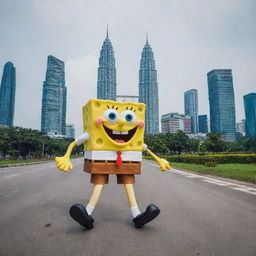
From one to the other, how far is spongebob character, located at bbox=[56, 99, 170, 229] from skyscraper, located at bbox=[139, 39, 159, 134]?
5228 inches

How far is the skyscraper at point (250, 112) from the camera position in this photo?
16701 cm

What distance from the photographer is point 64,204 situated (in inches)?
189

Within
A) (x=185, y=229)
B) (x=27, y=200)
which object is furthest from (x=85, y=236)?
(x=27, y=200)

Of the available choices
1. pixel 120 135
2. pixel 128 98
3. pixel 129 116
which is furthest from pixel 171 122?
pixel 129 116

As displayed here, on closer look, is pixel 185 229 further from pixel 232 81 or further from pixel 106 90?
pixel 232 81

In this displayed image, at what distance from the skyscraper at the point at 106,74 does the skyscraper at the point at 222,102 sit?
8229cm

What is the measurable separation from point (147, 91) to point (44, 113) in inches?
3020

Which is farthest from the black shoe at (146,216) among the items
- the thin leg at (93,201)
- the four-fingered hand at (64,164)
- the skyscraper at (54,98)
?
the skyscraper at (54,98)

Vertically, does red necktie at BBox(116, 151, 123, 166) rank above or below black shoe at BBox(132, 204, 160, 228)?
above

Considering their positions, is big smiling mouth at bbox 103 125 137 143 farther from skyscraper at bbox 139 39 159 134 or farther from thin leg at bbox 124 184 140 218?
skyscraper at bbox 139 39 159 134

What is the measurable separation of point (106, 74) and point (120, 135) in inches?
5787

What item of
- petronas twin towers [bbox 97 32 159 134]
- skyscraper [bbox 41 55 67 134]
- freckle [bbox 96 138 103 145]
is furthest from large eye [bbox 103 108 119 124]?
skyscraper [bbox 41 55 67 134]

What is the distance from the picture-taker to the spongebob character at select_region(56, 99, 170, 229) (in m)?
3.34

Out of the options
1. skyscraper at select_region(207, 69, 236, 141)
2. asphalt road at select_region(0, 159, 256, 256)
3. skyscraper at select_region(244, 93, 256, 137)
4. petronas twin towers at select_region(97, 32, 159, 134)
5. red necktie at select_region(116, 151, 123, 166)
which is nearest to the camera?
asphalt road at select_region(0, 159, 256, 256)
